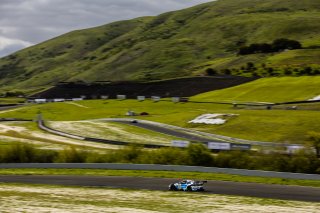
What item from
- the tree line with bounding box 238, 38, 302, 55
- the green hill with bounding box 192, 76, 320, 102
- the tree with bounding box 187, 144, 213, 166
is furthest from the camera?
the tree line with bounding box 238, 38, 302, 55

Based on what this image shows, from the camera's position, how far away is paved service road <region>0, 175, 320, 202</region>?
4112 cm

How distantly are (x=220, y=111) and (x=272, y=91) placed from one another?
28894 millimetres

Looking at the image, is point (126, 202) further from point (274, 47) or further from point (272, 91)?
point (274, 47)

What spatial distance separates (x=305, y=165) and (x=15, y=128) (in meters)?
60.4

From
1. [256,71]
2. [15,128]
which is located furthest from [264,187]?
[256,71]

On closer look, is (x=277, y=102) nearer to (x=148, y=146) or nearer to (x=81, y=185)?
(x=148, y=146)

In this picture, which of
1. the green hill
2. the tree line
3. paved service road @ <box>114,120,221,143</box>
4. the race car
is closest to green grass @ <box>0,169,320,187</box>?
the race car

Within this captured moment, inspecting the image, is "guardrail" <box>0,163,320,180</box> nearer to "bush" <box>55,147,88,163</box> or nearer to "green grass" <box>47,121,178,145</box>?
"bush" <box>55,147,88,163</box>

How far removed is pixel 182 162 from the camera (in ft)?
194

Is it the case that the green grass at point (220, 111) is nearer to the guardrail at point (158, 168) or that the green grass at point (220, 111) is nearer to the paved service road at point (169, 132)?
the paved service road at point (169, 132)

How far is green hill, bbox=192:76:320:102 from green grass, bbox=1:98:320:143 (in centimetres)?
1133

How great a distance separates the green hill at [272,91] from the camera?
11872 centimetres

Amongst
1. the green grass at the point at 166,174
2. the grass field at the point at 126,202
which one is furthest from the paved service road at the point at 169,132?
the grass field at the point at 126,202

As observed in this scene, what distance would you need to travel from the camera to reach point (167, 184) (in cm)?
4731
